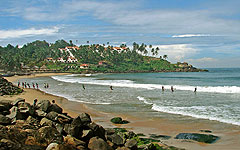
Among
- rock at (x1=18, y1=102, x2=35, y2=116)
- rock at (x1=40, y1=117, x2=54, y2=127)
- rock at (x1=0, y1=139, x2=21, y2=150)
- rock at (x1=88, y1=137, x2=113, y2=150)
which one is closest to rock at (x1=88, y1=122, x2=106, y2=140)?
rock at (x1=88, y1=137, x2=113, y2=150)

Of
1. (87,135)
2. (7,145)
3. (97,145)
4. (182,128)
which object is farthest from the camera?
(182,128)

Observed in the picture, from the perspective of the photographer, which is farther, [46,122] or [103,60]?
[103,60]

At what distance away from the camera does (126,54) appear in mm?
162875

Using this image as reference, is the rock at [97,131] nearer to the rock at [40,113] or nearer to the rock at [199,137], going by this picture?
the rock at [40,113]

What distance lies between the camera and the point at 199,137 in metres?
10.5

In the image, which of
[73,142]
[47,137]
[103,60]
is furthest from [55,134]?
[103,60]

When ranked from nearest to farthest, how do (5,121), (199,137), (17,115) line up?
(5,121), (17,115), (199,137)

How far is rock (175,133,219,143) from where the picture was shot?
10110 millimetres

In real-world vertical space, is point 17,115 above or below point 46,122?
above

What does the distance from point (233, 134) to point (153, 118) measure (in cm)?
503

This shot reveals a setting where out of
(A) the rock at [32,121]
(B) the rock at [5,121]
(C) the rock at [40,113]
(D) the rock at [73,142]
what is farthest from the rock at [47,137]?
(C) the rock at [40,113]

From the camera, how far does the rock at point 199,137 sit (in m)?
10.1

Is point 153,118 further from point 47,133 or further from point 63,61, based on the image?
point 63,61

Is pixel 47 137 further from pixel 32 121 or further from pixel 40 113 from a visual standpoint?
pixel 40 113
